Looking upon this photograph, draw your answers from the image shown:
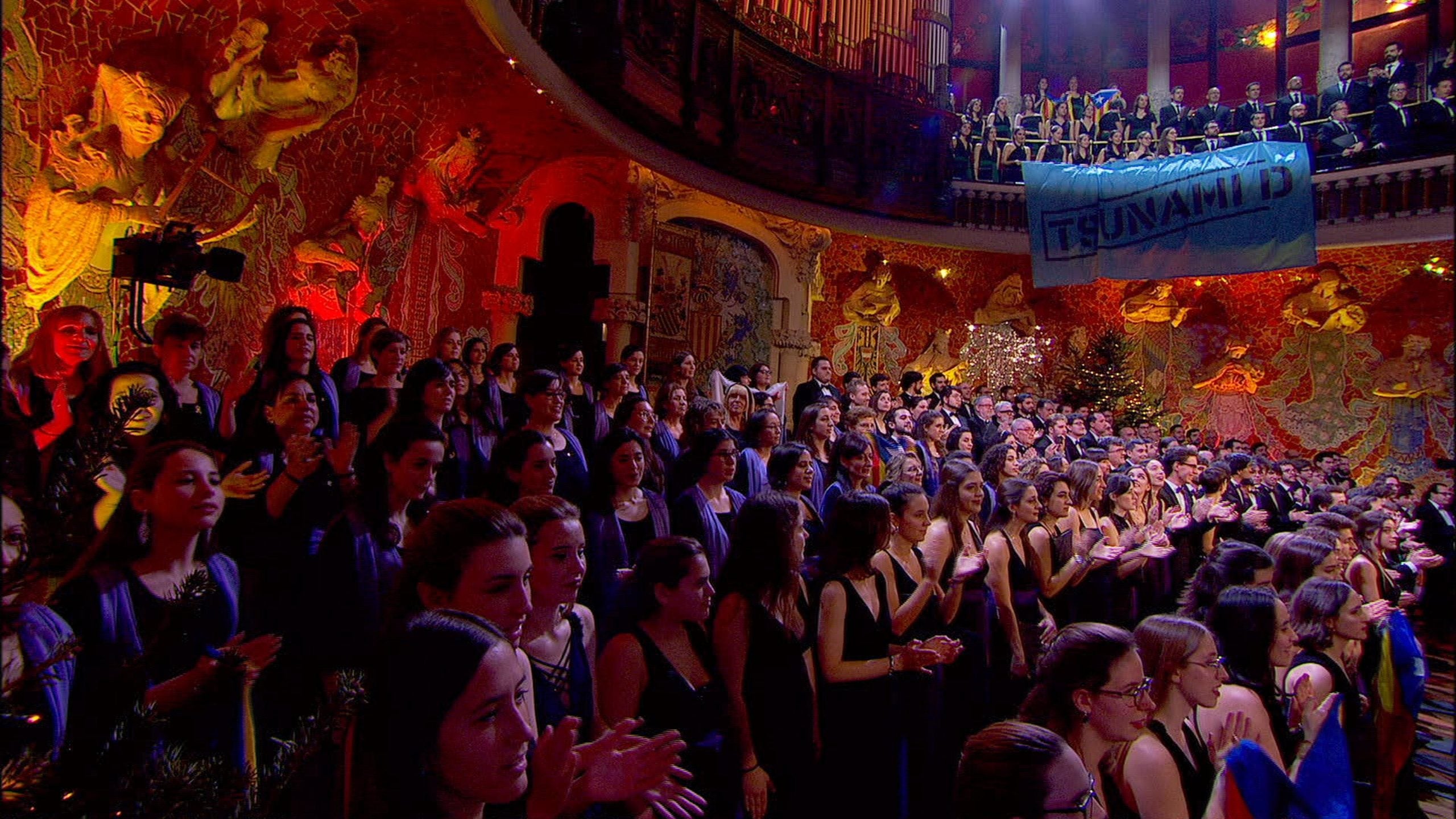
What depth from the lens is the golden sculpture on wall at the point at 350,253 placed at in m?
6.19

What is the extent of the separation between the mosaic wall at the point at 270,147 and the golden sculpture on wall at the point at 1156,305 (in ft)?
33.1

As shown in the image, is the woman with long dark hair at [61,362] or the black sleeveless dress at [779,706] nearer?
the black sleeveless dress at [779,706]

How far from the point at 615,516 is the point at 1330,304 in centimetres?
1360

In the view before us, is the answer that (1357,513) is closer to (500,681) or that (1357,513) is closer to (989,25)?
(500,681)

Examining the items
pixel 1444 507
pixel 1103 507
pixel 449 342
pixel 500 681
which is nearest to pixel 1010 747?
pixel 500 681

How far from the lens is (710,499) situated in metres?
4.09

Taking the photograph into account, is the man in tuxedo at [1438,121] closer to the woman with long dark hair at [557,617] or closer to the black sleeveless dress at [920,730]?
the black sleeveless dress at [920,730]

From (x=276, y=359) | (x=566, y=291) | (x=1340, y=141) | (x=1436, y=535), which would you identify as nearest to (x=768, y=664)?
(x=276, y=359)

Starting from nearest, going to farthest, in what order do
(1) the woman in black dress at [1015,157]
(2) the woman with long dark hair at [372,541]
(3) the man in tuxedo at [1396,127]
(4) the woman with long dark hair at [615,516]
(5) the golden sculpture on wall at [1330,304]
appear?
(2) the woman with long dark hair at [372,541]
(4) the woman with long dark hair at [615,516]
(3) the man in tuxedo at [1396,127]
(1) the woman in black dress at [1015,157]
(5) the golden sculpture on wall at [1330,304]

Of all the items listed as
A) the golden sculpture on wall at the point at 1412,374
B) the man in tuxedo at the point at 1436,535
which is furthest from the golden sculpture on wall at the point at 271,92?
the golden sculpture on wall at the point at 1412,374

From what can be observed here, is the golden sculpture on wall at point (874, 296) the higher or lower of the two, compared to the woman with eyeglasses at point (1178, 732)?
higher

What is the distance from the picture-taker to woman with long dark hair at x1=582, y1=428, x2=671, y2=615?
3.51 m

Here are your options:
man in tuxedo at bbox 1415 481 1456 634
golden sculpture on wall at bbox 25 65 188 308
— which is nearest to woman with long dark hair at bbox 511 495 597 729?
golden sculpture on wall at bbox 25 65 188 308

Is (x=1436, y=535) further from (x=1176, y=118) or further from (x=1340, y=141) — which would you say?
(x=1176, y=118)
